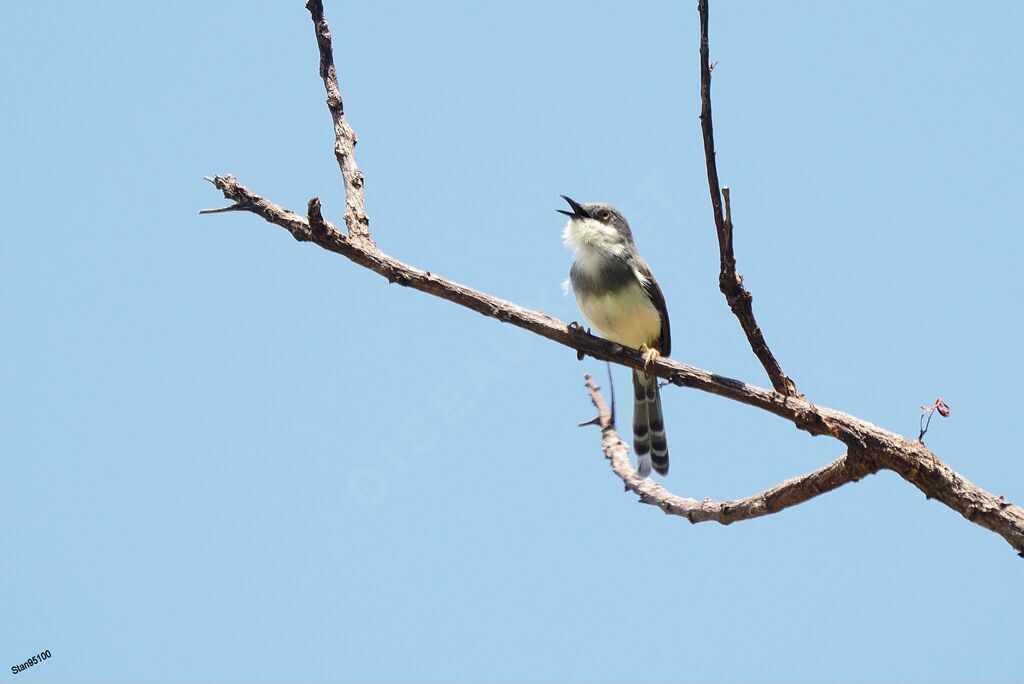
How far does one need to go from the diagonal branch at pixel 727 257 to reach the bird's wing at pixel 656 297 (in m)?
2.32

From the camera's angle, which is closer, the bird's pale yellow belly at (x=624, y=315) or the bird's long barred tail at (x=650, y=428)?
the bird's pale yellow belly at (x=624, y=315)

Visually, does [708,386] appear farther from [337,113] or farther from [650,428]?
[337,113]

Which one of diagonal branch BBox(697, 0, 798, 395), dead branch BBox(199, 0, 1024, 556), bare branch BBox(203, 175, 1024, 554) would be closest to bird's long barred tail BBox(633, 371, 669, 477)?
dead branch BBox(199, 0, 1024, 556)

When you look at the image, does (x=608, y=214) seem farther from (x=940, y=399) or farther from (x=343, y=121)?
(x=940, y=399)

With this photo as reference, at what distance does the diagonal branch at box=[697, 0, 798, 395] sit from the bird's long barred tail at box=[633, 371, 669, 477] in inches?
104

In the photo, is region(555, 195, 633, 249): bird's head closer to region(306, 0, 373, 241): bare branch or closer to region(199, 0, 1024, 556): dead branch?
region(199, 0, 1024, 556): dead branch

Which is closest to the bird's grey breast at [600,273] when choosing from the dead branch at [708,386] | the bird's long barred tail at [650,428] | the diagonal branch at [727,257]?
the bird's long barred tail at [650,428]

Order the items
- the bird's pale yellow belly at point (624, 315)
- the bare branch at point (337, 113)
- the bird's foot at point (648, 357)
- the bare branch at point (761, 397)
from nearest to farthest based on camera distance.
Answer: the bare branch at point (761, 397)
the bare branch at point (337, 113)
the bird's foot at point (648, 357)
the bird's pale yellow belly at point (624, 315)

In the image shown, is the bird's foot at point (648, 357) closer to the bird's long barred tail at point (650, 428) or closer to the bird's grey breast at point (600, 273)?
the bird's grey breast at point (600, 273)

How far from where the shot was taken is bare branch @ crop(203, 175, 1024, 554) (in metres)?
4.55

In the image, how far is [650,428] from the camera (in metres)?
7.46

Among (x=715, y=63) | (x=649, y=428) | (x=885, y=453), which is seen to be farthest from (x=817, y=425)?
(x=649, y=428)

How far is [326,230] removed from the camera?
493 cm

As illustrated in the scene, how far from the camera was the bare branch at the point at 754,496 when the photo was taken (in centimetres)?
470
